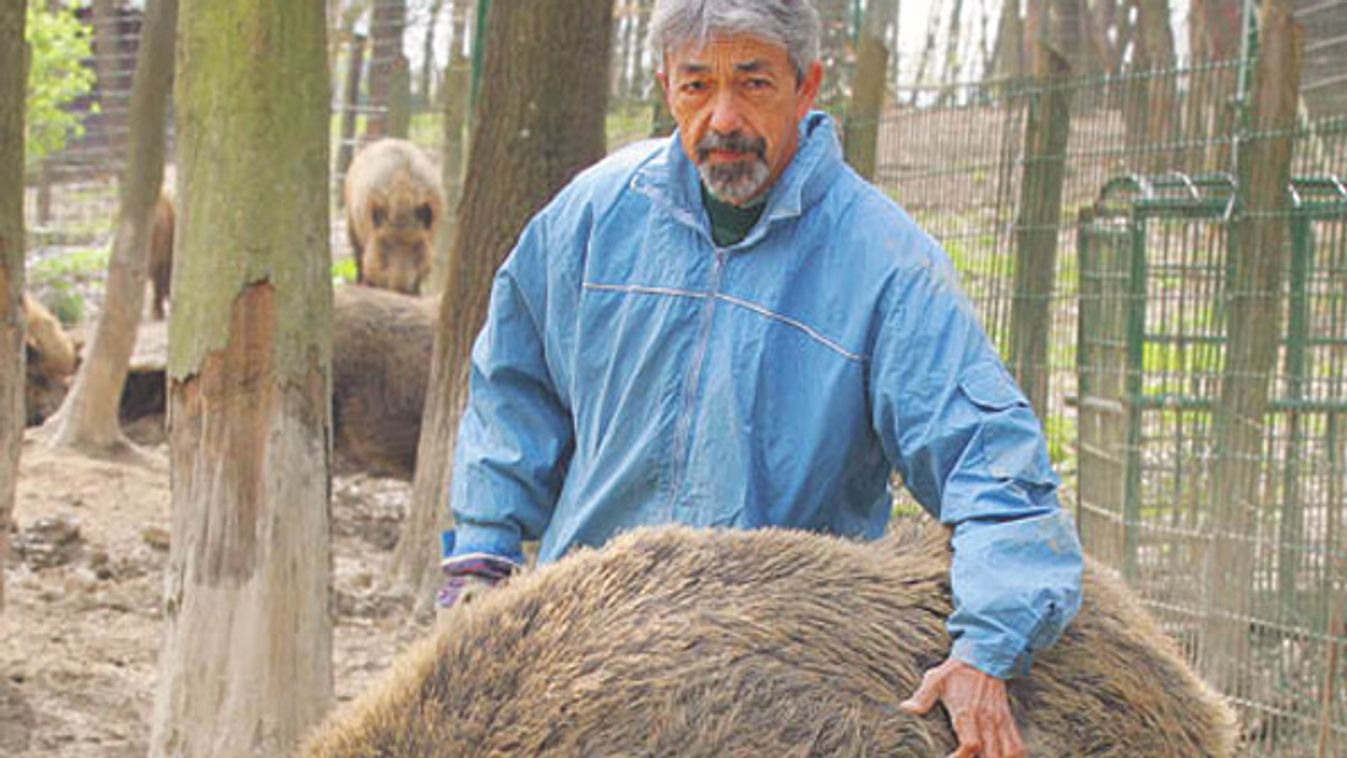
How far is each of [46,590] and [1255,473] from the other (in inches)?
211

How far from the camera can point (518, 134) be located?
8.02 metres

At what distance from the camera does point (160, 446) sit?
42.2 ft

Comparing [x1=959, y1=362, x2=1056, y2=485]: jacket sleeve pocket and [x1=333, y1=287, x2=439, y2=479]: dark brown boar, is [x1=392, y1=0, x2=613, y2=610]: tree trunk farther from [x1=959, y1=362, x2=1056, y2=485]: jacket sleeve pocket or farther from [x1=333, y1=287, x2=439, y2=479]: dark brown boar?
[x1=959, y1=362, x2=1056, y2=485]: jacket sleeve pocket

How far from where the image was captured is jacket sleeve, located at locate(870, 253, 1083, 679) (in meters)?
2.79

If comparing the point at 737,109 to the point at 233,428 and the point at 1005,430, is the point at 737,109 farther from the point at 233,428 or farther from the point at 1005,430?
the point at 233,428

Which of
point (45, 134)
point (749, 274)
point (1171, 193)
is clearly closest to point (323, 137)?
point (749, 274)

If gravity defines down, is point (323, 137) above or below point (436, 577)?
above

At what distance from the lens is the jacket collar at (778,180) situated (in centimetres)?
320

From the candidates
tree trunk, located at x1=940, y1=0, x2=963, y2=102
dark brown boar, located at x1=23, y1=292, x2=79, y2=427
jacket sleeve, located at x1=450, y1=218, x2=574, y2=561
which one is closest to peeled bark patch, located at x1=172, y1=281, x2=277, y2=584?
jacket sleeve, located at x1=450, y1=218, x2=574, y2=561

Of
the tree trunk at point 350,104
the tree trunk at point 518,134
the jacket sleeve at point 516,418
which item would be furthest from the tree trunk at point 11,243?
the tree trunk at point 350,104

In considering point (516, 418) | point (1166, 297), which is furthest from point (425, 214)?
point (516, 418)

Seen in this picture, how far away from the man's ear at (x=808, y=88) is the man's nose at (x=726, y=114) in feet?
0.43

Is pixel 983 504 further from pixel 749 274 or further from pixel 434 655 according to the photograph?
pixel 434 655

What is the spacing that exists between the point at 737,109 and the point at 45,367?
→ 11.8m
